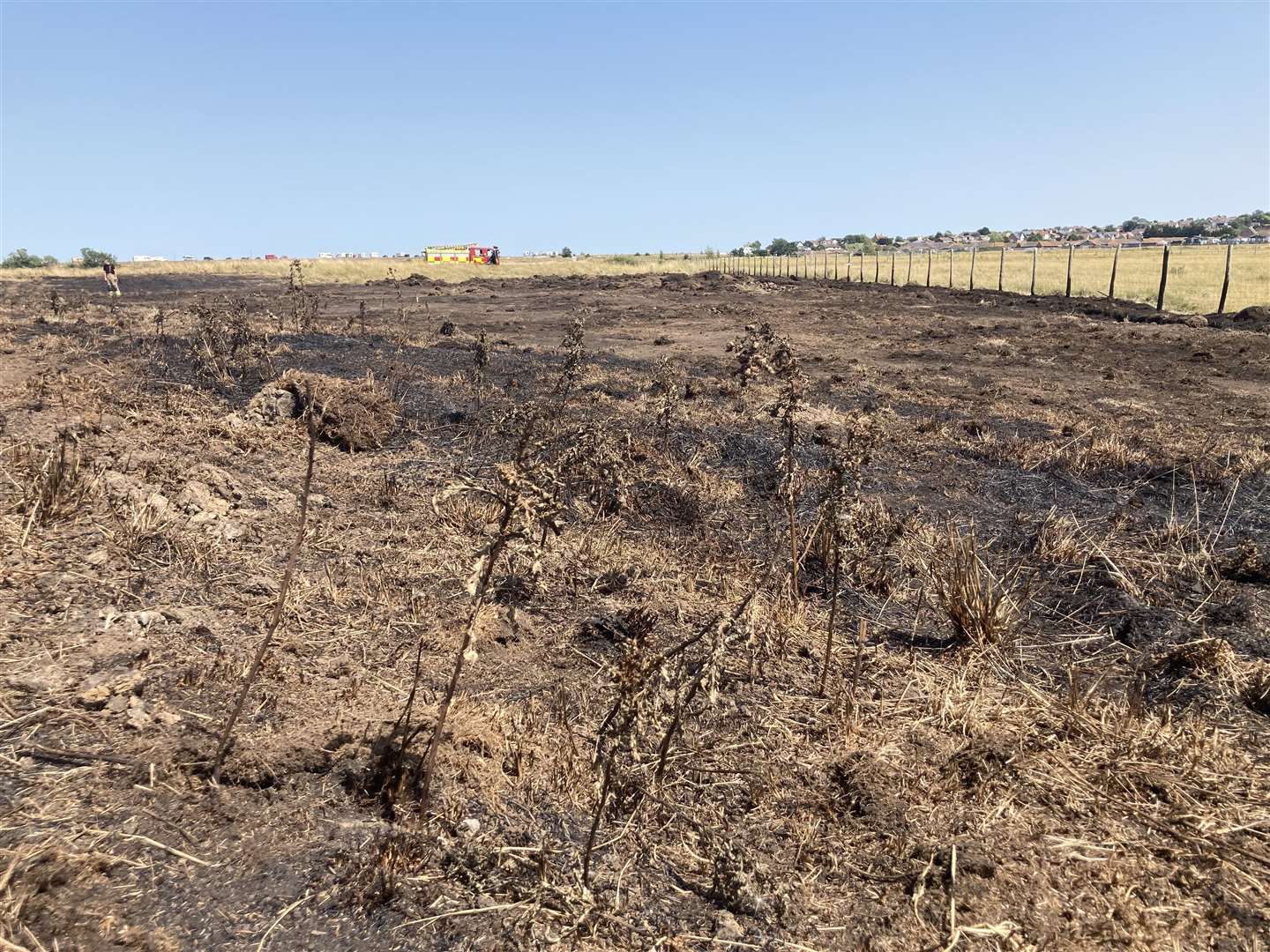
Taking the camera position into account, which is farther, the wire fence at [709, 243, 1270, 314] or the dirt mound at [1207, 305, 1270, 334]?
the wire fence at [709, 243, 1270, 314]

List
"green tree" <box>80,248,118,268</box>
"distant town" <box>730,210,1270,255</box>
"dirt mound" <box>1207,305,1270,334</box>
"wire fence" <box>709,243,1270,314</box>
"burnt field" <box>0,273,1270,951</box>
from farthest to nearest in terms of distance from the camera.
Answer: "distant town" <box>730,210,1270,255</box>
"green tree" <box>80,248,118,268</box>
"wire fence" <box>709,243,1270,314</box>
"dirt mound" <box>1207,305,1270,334</box>
"burnt field" <box>0,273,1270,951</box>

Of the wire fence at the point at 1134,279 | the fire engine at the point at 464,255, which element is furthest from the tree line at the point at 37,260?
the wire fence at the point at 1134,279

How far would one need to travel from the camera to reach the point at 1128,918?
2.33 m

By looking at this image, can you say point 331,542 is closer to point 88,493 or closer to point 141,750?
point 88,493

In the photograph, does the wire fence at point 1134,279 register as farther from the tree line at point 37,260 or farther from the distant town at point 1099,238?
the tree line at point 37,260

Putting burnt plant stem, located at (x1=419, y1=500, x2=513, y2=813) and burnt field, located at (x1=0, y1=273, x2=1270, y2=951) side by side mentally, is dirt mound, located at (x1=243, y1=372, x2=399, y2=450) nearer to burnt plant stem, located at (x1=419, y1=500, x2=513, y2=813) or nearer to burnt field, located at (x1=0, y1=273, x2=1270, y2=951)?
burnt field, located at (x1=0, y1=273, x2=1270, y2=951)

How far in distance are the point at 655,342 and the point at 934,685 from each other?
45.1ft

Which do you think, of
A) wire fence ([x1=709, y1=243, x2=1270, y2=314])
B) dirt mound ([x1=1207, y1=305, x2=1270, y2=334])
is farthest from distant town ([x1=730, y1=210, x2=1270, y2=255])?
dirt mound ([x1=1207, y1=305, x2=1270, y2=334])

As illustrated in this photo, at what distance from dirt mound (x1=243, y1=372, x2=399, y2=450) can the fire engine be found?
219 feet

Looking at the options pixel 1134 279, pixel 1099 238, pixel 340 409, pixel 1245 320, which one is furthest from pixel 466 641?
pixel 1099 238

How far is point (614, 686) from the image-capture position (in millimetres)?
3463

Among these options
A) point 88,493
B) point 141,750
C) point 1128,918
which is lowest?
point 1128,918

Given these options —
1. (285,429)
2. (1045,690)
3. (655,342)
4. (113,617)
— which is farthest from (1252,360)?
(113,617)

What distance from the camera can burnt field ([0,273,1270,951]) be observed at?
7.59 feet
